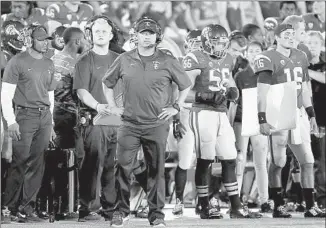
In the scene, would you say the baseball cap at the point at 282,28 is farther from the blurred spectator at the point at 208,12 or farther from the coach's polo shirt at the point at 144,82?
the blurred spectator at the point at 208,12

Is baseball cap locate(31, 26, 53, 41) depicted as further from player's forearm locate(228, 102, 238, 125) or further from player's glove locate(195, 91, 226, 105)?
player's forearm locate(228, 102, 238, 125)

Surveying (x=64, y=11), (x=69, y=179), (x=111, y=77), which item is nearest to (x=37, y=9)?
(x=64, y=11)

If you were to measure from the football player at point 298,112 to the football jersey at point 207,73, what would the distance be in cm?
36

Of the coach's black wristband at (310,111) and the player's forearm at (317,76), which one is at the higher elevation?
the player's forearm at (317,76)

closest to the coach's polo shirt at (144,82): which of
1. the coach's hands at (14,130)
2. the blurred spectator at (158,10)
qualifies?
the coach's hands at (14,130)

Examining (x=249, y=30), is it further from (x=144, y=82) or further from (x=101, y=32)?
(x=144, y=82)

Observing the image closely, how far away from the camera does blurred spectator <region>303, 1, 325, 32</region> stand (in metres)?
10.9

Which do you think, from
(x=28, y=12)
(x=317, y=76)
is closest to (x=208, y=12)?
(x=28, y=12)

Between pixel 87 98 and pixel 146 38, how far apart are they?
0.81 m

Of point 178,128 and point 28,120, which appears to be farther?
point 178,128

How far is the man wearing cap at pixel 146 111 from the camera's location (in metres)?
7.06

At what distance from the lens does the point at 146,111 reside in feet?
23.2

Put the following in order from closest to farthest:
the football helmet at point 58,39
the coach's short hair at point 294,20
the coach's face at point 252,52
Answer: the football helmet at point 58,39 → the coach's short hair at point 294,20 → the coach's face at point 252,52

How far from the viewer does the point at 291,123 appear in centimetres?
807
